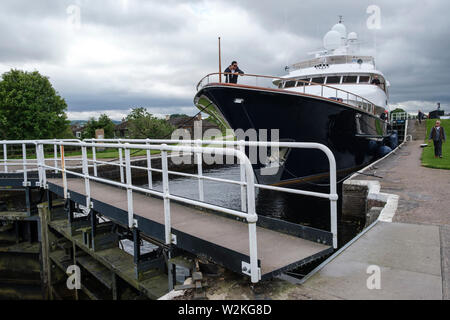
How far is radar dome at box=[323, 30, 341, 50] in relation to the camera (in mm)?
20172

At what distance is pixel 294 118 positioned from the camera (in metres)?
11.3

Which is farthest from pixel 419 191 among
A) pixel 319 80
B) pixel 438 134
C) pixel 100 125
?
pixel 100 125

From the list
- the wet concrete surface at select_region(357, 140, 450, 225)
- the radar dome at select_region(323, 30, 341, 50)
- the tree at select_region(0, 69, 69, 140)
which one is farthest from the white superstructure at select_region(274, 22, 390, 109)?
the tree at select_region(0, 69, 69, 140)

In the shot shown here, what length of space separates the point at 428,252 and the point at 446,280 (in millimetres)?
783

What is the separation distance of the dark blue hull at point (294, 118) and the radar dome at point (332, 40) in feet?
26.1

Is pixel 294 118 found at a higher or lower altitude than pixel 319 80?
lower

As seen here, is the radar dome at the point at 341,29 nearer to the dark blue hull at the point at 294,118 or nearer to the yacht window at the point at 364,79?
the yacht window at the point at 364,79

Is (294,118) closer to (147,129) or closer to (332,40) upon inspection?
(332,40)

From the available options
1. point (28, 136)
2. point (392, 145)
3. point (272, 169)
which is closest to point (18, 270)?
point (272, 169)

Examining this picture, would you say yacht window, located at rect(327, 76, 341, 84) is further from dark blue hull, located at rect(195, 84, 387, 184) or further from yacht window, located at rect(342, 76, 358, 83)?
dark blue hull, located at rect(195, 84, 387, 184)

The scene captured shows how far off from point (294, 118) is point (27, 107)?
31.8 meters

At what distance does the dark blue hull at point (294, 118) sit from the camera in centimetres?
1052

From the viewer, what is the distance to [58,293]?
25.8 feet
